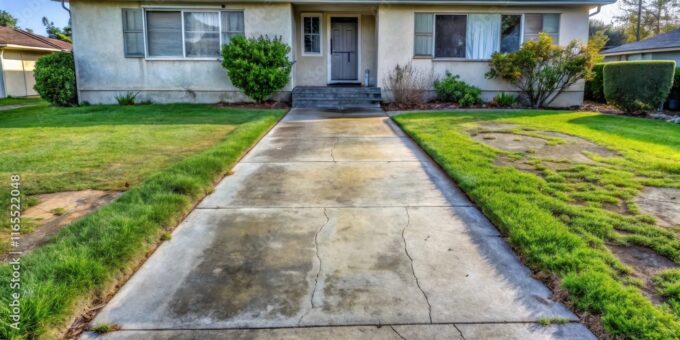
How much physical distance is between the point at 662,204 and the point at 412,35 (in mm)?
10326

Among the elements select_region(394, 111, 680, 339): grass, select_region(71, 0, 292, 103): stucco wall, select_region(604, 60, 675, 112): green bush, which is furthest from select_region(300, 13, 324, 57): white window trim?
select_region(604, 60, 675, 112): green bush

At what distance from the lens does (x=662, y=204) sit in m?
4.57

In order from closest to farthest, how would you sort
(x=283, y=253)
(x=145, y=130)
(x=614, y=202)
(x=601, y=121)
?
(x=283, y=253) < (x=614, y=202) < (x=145, y=130) < (x=601, y=121)

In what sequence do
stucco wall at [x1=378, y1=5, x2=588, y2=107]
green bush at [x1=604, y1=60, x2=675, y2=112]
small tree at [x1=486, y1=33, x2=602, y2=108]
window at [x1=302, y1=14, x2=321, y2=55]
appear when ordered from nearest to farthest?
green bush at [x1=604, y1=60, x2=675, y2=112], small tree at [x1=486, y1=33, x2=602, y2=108], stucco wall at [x1=378, y1=5, x2=588, y2=107], window at [x1=302, y1=14, x2=321, y2=55]

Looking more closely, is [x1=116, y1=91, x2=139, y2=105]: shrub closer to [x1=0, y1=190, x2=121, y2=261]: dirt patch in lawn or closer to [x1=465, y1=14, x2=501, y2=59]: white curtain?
[x1=0, y1=190, x2=121, y2=261]: dirt patch in lawn

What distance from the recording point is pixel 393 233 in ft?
12.9

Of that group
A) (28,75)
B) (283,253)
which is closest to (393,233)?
(283,253)

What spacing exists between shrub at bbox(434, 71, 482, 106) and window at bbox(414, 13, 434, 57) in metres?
1.01

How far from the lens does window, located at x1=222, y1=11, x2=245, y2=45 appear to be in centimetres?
1373

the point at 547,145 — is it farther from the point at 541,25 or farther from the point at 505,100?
the point at 541,25

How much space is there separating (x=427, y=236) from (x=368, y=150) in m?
3.70

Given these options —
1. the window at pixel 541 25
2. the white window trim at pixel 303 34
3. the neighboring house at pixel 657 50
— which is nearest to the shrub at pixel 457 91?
the window at pixel 541 25

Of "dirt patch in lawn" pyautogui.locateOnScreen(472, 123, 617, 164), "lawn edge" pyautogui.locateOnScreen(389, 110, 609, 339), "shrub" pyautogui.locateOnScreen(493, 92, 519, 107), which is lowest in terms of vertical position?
"lawn edge" pyautogui.locateOnScreen(389, 110, 609, 339)

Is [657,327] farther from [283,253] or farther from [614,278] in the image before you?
[283,253]
